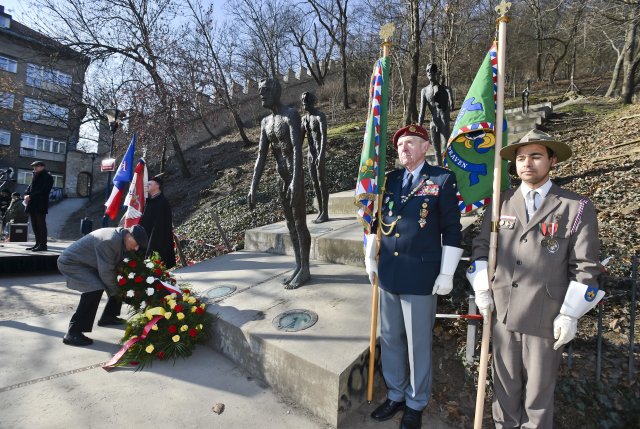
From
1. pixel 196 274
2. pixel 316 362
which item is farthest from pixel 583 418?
pixel 196 274

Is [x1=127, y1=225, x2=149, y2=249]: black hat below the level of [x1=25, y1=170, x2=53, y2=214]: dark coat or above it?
below

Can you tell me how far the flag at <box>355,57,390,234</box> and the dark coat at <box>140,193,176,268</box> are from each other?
3851 millimetres

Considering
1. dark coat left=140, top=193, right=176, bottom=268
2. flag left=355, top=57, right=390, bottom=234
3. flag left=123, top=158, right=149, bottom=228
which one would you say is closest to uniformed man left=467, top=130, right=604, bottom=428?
flag left=355, top=57, right=390, bottom=234

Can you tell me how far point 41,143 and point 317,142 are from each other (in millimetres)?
38647

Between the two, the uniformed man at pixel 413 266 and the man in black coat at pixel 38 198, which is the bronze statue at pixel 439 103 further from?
the man in black coat at pixel 38 198

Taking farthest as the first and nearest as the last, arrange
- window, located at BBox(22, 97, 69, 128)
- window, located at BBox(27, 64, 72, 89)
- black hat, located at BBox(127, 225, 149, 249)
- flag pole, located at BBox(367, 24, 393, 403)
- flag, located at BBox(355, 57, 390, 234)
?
1. window, located at BBox(22, 97, 69, 128)
2. window, located at BBox(27, 64, 72, 89)
3. black hat, located at BBox(127, 225, 149, 249)
4. flag, located at BBox(355, 57, 390, 234)
5. flag pole, located at BBox(367, 24, 393, 403)

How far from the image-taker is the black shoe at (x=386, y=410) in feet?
8.24

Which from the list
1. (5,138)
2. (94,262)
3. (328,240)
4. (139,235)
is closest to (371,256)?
(328,240)

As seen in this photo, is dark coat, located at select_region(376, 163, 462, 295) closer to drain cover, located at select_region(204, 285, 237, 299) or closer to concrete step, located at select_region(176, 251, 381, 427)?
concrete step, located at select_region(176, 251, 381, 427)

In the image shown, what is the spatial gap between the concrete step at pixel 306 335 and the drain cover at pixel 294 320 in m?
0.05

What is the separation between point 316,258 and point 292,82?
31.4 m

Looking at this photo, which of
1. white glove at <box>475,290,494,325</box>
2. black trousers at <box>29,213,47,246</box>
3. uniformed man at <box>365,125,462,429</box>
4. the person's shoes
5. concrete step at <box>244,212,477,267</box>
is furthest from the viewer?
black trousers at <box>29,213,47,246</box>

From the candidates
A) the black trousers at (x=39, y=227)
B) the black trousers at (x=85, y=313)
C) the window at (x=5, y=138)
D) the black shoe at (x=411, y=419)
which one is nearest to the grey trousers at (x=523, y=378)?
the black shoe at (x=411, y=419)

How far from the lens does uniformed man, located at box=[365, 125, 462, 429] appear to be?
2.41 meters
